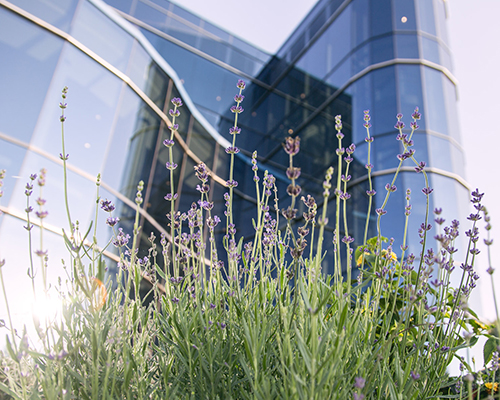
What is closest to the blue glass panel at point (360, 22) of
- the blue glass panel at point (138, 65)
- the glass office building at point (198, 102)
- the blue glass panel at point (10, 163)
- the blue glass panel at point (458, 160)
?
the glass office building at point (198, 102)

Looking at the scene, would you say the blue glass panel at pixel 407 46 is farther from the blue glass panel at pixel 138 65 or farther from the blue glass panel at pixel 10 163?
the blue glass panel at pixel 10 163

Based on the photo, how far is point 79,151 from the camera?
14.5ft

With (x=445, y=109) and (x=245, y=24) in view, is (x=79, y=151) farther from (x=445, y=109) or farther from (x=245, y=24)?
(x=245, y=24)

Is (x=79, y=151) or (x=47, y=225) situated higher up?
(x=79, y=151)

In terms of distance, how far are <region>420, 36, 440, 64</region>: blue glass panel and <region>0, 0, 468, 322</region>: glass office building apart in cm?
3

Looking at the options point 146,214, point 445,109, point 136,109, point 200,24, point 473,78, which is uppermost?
point 200,24

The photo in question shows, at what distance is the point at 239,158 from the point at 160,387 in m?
8.62

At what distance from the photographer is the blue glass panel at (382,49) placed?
731 cm

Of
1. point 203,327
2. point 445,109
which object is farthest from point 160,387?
point 445,109

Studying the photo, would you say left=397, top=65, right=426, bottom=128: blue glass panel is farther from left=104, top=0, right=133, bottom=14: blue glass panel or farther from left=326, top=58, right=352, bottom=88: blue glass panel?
left=104, top=0, right=133, bottom=14: blue glass panel

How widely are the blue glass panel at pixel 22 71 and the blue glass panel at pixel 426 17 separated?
6.97 meters

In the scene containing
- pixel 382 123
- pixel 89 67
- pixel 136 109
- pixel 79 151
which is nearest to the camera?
pixel 79 151

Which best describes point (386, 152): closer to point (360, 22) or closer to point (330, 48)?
point (360, 22)

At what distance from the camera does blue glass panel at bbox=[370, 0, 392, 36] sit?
751cm
